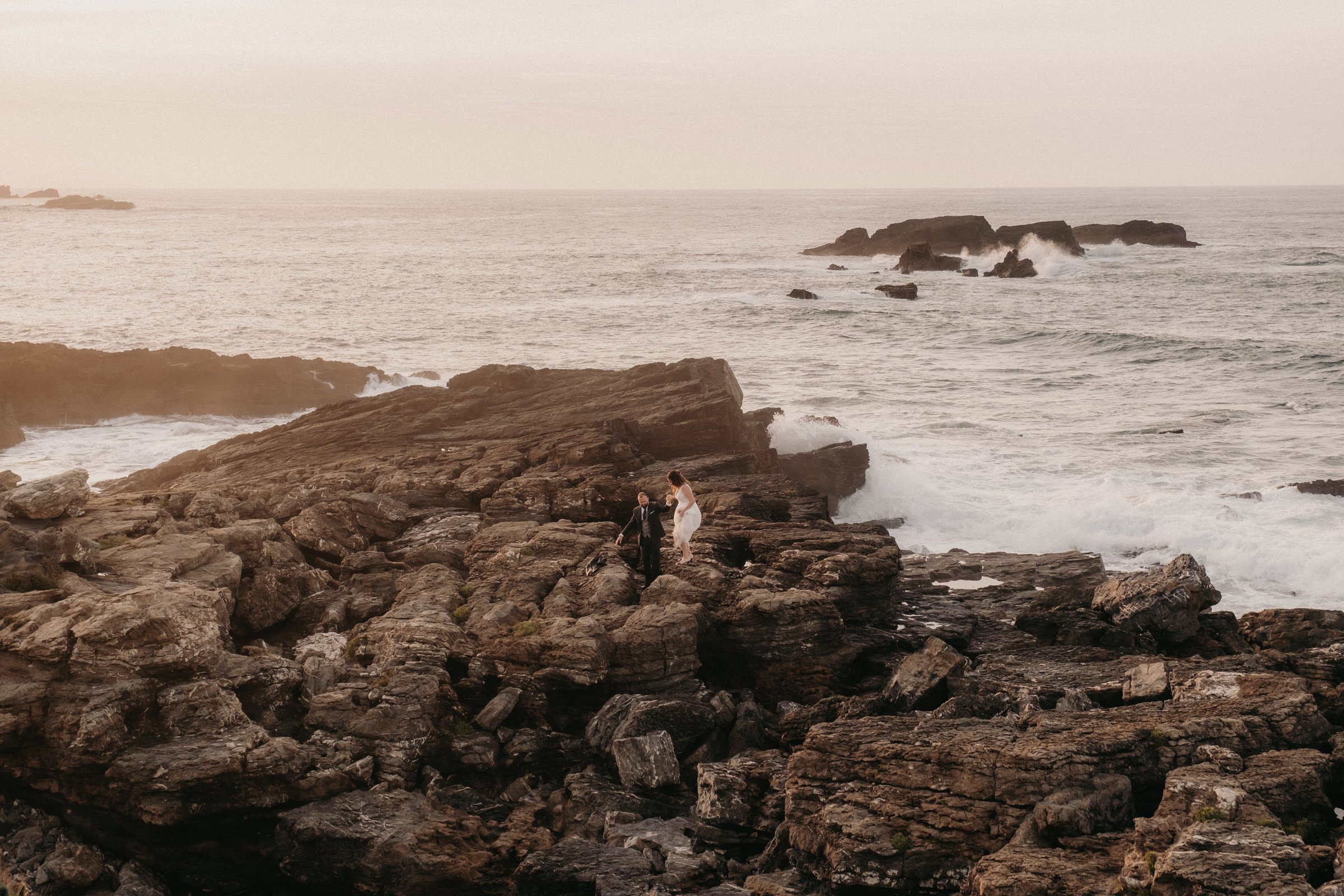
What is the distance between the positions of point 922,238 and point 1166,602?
327 ft

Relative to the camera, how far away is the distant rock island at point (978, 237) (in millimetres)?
108750

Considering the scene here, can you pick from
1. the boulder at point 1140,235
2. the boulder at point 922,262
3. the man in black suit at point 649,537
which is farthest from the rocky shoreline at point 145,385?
the boulder at point 1140,235

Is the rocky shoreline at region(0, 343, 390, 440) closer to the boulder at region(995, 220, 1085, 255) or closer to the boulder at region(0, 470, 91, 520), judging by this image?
the boulder at region(0, 470, 91, 520)

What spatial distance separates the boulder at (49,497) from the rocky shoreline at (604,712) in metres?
0.05

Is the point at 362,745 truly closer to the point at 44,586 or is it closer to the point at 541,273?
the point at 44,586

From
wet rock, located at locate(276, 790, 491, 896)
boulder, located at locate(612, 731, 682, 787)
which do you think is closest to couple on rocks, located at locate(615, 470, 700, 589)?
boulder, located at locate(612, 731, 682, 787)

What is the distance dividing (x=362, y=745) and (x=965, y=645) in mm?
10351

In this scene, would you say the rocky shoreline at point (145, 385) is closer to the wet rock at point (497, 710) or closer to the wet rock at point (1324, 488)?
the wet rock at point (497, 710)

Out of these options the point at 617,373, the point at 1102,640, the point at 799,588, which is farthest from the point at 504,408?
the point at 1102,640

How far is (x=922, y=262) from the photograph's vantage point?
96.1 m

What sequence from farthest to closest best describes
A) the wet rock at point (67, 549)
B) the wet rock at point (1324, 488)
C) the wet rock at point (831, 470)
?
the wet rock at point (831, 470), the wet rock at point (1324, 488), the wet rock at point (67, 549)

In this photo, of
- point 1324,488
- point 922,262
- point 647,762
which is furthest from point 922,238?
point 647,762

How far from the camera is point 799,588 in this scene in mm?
16625

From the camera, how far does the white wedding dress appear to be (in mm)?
17250
